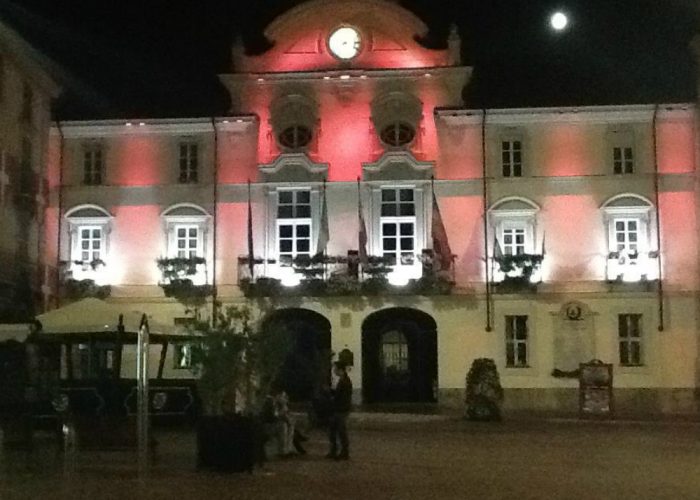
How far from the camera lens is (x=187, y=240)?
128ft

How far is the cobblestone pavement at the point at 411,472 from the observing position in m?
14.8

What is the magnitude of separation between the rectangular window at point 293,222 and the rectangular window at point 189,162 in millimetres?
3235

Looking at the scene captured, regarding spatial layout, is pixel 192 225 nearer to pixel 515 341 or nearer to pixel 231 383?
pixel 515 341

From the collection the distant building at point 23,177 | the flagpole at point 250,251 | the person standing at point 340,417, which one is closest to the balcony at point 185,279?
the flagpole at point 250,251

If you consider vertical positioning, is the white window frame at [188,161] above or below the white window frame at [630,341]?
above

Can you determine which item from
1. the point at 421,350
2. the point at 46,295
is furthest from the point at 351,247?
the point at 46,295

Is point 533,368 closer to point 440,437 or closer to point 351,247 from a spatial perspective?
point 351,247

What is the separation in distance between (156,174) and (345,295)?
8.23 metres

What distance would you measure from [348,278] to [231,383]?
64.4 ft

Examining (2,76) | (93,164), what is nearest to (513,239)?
(93,164)

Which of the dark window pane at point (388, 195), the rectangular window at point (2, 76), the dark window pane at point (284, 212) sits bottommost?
the dark window pane at point (284, 212)

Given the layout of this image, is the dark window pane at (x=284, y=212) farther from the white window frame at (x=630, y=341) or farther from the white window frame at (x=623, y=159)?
the white window frame at (x=630, y=341)

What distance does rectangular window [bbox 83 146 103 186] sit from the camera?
3925cm

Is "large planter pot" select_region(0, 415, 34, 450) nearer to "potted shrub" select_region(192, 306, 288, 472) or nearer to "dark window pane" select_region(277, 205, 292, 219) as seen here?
"potted shrub" select_region(192, 306, 288, 472)
